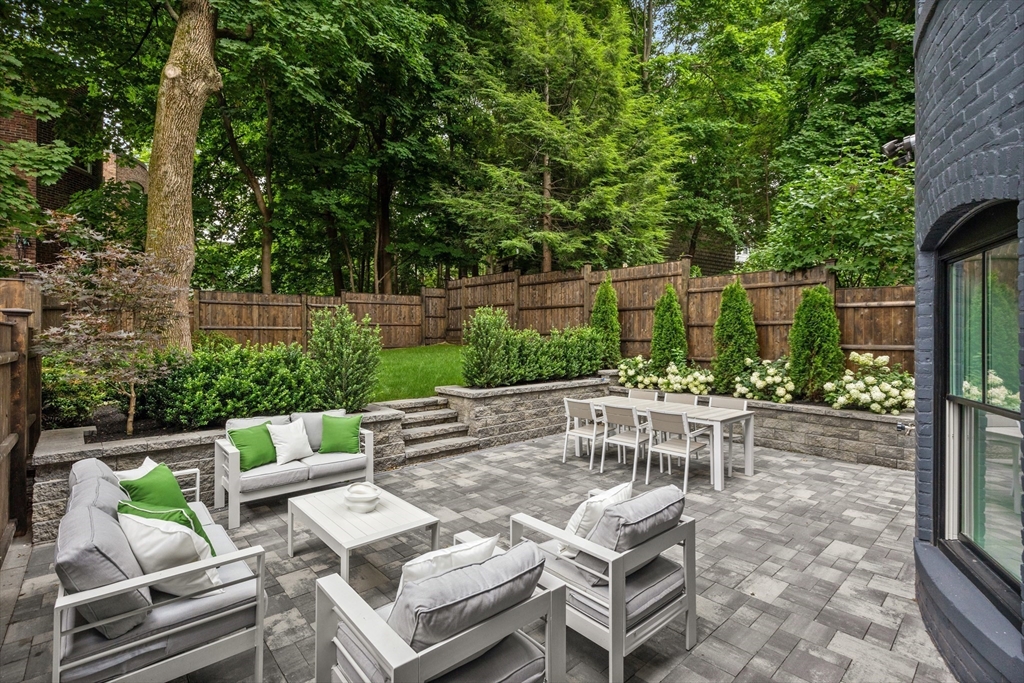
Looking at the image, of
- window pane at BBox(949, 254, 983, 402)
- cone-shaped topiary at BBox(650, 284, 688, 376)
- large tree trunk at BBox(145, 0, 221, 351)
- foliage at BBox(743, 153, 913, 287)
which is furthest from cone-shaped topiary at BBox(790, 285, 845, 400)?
large tree trunk at BBox(145, 0, 221, 351)

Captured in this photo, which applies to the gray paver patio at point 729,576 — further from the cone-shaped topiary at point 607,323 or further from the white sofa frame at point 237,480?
the cone-shaped topiary at point 607,323

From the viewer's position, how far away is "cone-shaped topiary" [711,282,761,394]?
24.9 feet

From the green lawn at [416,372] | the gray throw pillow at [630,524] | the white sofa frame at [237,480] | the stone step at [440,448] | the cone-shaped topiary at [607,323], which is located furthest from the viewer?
the cone-shaped topiary at [607,323]

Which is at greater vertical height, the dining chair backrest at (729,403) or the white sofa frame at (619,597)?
the dining chair backrest at (729,403)

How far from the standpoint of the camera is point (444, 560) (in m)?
1.98

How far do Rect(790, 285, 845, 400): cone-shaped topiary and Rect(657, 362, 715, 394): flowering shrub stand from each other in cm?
126

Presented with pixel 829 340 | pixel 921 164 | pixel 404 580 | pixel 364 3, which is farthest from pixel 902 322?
pixel 364 3

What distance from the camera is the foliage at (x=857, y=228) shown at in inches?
281

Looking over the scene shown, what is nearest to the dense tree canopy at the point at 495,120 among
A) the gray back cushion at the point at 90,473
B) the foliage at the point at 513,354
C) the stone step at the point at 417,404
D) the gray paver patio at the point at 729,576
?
the foliage at the point at 513,354

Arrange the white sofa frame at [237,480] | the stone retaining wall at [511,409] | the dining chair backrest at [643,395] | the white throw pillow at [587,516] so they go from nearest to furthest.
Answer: the white throw pillow at [587,516] < the white sofa frame at [237,480] < the dining chair backrest at [643,395] < the stone retaining wall at [511,409]

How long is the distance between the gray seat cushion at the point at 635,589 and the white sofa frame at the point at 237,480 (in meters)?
2.81

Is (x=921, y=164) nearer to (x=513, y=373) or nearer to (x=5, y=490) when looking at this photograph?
(x=513, y=373)

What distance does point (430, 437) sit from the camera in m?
6.66

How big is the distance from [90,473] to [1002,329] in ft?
15.7
